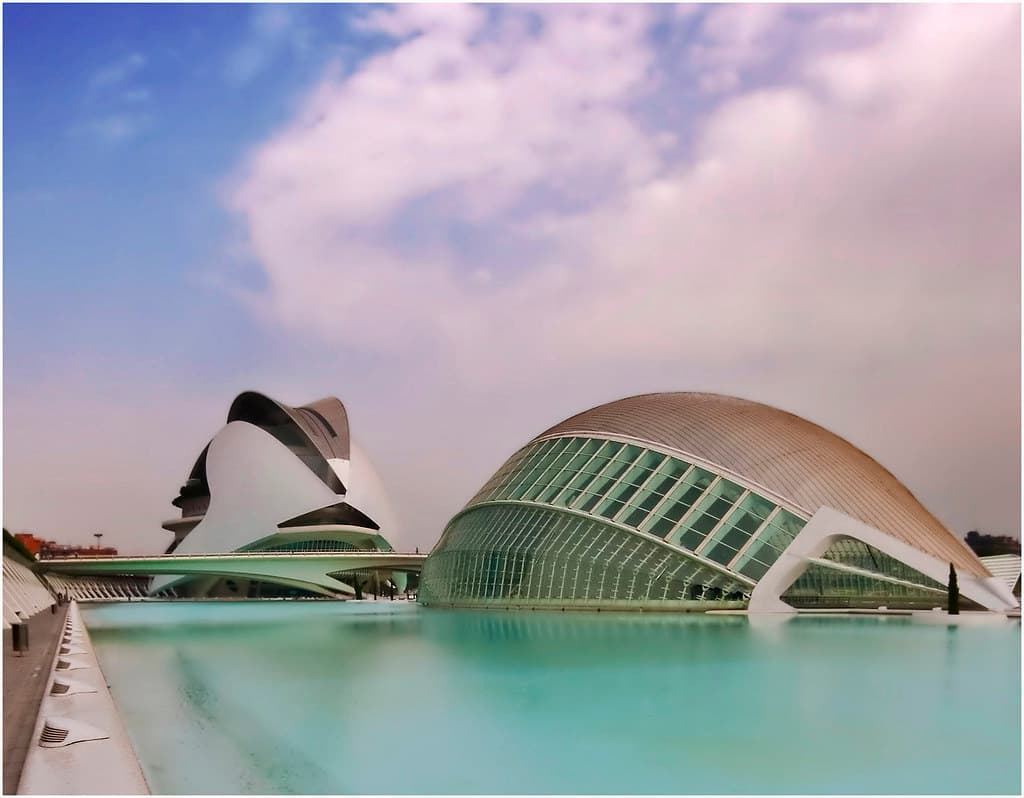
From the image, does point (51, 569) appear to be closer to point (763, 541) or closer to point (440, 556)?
point (440, 556)

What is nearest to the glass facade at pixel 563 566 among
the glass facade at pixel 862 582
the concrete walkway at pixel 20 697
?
the glass facade at pixel 862 582

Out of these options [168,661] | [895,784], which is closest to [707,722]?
[895,784]

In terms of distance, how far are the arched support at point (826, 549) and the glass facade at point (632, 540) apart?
0.27 metres

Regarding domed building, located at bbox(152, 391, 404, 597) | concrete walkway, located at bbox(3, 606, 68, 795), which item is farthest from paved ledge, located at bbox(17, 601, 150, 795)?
domed building, located at bbox(152, 391, 404, 597)

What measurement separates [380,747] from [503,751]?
42.8 inches

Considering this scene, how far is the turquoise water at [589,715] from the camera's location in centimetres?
726

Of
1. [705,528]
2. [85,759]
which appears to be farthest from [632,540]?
[85,759]

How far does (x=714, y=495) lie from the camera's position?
28.1 metres

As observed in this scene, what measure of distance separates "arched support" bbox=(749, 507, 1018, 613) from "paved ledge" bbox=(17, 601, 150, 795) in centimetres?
1870

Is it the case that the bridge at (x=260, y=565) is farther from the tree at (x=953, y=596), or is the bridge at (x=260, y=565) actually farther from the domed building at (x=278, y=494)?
the tree at (x=953, y=596)

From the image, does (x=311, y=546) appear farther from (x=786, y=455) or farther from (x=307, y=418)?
(x=786, y=455)

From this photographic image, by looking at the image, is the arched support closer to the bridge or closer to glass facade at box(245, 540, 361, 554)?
the bridge

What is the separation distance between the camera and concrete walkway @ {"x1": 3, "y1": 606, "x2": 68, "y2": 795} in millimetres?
7394

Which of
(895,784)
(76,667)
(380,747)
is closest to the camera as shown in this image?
(895,784)
